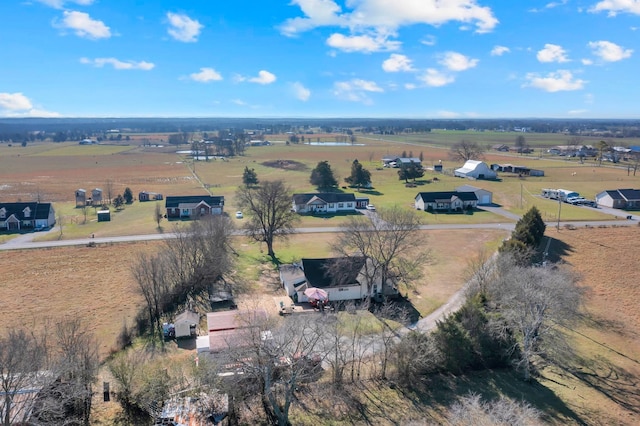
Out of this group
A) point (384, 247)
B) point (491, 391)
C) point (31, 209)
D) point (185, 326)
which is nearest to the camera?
point (491, 391)

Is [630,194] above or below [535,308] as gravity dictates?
above

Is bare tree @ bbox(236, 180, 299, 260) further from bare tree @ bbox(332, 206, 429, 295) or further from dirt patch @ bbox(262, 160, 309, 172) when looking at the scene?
dirt patch @ bbox(262, 160, 309, 172)

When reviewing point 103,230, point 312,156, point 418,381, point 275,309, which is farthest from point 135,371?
point 312,156

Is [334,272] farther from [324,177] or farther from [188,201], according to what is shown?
[324,177]

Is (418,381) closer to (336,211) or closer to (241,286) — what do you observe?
(241,286)

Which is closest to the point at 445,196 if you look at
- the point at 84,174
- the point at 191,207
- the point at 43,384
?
the point at 191,207

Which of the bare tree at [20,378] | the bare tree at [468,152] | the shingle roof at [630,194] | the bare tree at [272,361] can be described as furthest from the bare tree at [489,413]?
the bare tree at [468,152]
